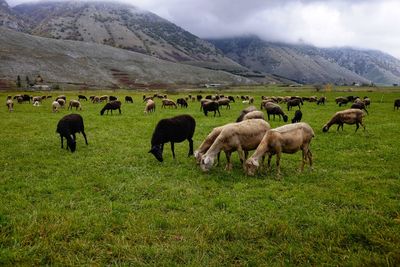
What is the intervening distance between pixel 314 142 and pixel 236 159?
7.48 m

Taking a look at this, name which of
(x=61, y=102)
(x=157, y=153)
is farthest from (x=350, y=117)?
(x=61, y=102)

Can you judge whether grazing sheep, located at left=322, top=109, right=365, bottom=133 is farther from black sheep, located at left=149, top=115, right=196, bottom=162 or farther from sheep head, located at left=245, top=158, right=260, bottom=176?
sheep head, located at left=245, top=158, right=260, bottom=176

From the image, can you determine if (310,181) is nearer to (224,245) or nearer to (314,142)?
(224,245)

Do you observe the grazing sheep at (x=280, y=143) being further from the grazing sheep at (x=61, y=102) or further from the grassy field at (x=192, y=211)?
the grazing sheep at (x=61, y=102)

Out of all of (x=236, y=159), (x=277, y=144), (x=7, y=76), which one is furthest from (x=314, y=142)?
(x=7, y=76)

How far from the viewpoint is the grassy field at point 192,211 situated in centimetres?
809

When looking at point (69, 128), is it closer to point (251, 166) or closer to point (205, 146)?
point (205, 146)

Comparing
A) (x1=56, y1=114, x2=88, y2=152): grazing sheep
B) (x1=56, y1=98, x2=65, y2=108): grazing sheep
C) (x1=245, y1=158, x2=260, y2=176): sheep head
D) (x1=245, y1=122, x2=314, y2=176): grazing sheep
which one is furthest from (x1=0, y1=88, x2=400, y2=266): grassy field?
(x1=56, y1=98, x2=65, y2=108): grazing sheep

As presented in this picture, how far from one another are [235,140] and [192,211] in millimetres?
5904

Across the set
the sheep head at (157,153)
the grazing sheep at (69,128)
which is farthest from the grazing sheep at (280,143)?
the grazing sheep at (69,128)

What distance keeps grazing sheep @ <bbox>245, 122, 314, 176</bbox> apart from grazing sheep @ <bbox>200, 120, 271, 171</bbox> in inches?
45.9

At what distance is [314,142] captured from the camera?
23000 mm

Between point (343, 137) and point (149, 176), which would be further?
point (343, 137)

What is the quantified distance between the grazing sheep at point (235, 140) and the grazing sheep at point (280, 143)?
1165mm
